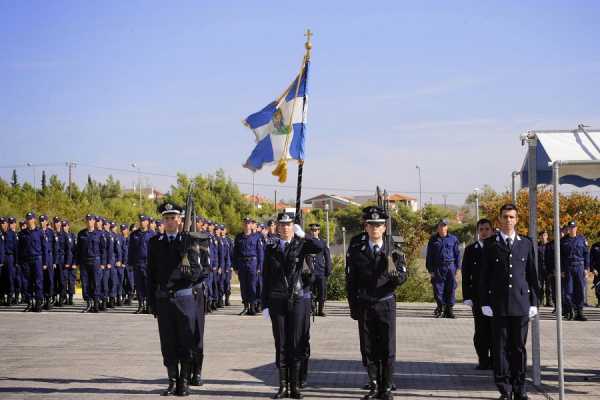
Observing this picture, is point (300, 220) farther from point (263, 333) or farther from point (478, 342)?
point (263, 333)

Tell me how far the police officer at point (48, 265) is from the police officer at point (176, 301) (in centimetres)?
1244

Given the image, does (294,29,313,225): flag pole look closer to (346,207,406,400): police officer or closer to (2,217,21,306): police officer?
(346,207,406,400): police officer

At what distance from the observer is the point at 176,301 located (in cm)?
1041

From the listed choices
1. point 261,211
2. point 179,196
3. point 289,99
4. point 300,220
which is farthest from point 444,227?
point 261,211

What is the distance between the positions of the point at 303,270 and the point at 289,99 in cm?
370

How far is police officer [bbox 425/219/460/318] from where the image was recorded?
20078mm

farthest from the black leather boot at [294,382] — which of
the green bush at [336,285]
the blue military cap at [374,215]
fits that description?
the green bush at [336,285]

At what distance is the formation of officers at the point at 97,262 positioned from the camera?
21812 mm

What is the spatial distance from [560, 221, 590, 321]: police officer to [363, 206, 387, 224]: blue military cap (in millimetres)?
11011

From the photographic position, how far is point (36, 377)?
11.7 meters

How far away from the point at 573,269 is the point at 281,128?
377 inches

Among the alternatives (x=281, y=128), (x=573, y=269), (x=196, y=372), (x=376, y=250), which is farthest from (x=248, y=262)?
(x=376, y=250)

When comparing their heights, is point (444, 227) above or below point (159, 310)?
above

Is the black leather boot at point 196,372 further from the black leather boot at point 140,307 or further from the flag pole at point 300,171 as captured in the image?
the black leather boot at point 140,307
